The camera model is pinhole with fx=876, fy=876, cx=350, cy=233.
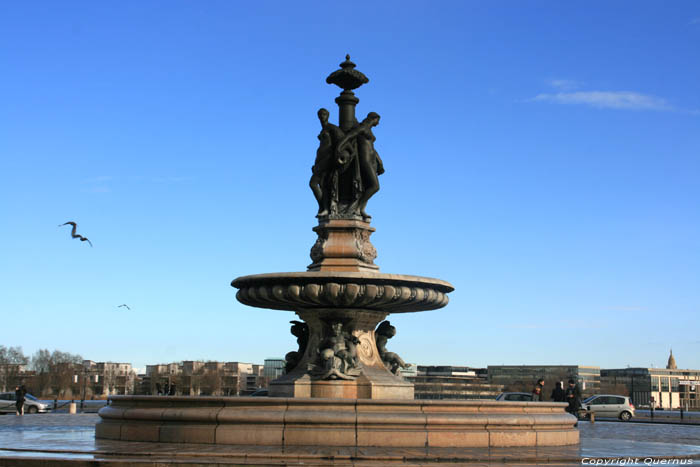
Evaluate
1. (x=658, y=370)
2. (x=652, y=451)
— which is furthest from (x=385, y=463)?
(x=658, y=370)

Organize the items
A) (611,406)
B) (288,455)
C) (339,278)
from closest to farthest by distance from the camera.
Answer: (288,455) < (339,278) < (611,406)

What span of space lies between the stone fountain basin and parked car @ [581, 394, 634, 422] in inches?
833

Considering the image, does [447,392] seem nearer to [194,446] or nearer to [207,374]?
[207,374]

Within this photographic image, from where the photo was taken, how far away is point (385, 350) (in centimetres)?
1650

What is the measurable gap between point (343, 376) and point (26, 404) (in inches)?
878

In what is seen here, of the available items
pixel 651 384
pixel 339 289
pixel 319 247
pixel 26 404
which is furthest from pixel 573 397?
pixel 651 384

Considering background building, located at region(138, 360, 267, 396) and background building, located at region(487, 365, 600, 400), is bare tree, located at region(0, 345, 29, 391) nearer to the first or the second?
background building, located at region(138, 360, 267, 396)

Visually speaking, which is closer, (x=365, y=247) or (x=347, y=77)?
(x=365, y=247)

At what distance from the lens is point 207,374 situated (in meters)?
140

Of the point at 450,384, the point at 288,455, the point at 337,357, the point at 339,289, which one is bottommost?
the point at 450,384

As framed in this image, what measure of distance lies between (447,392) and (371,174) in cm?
11418

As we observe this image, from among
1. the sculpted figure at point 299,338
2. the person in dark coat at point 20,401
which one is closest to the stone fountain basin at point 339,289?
the sculpted figure at point 299,338

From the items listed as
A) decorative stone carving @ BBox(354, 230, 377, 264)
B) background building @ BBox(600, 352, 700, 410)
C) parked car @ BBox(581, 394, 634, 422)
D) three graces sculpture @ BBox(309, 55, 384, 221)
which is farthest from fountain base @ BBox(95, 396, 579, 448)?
background building @ BBox(600, 352, 700, 410)

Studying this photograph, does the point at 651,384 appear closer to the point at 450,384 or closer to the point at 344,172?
the point at 450,384
